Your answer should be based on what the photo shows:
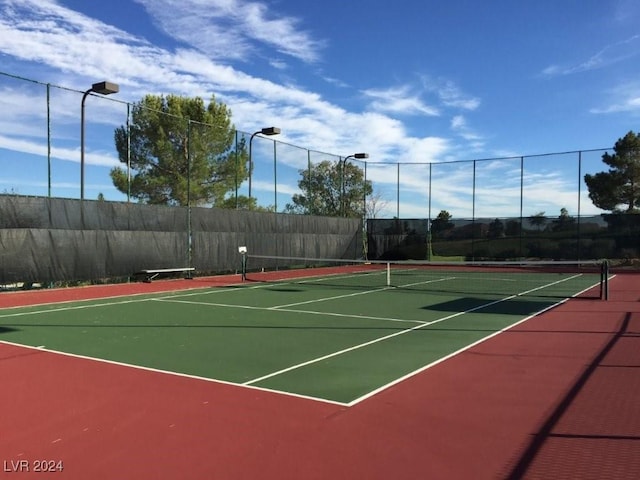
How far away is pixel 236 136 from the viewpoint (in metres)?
24.7

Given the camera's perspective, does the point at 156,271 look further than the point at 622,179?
No

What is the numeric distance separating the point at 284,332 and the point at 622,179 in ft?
93.1

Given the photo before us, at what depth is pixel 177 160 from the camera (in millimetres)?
24750

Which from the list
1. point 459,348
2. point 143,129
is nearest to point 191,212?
Result: point 143,129

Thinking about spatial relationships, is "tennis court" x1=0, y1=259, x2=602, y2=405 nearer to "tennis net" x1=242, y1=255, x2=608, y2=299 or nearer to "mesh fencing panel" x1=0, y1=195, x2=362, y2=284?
"tennis net" x1=242, y1=255, x2=608, y2=299

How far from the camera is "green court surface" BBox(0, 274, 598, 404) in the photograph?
6293 mm

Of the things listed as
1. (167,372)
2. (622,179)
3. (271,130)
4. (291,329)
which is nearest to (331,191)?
(271,130)

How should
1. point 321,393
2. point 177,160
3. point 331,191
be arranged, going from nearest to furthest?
point 321,393, point 177,160, point 331,191

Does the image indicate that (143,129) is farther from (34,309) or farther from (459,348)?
(459,348)

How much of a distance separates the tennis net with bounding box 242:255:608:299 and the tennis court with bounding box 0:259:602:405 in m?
0.26

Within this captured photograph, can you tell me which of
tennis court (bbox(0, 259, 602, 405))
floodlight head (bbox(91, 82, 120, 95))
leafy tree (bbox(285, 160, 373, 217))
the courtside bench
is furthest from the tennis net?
floodlight head (bbox(91, 82, 120, 95))

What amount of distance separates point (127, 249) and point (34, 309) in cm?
589

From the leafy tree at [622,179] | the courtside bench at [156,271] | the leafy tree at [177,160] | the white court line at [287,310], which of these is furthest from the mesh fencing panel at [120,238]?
the leafy tree at [622,179]

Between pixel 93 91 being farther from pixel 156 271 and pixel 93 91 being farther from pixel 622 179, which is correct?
pixel 622 179
